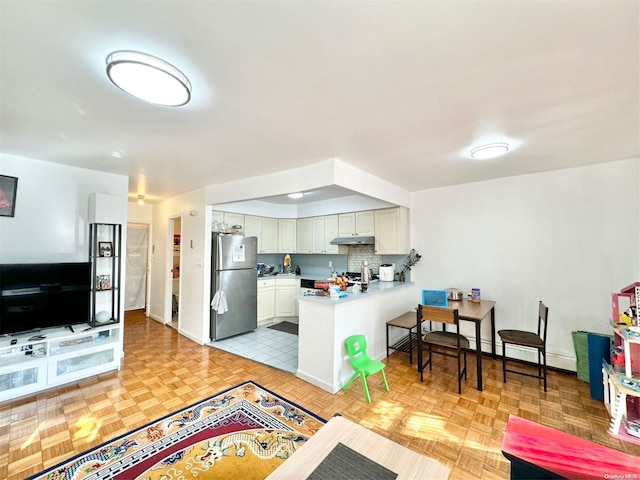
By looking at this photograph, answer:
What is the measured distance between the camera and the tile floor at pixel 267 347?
342cm

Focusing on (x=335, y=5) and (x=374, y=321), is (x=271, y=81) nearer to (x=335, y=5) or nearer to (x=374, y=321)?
(x=335, y=5)

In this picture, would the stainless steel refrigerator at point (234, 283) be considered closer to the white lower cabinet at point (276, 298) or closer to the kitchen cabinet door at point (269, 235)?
the white lower cabinet at point (276, 298)

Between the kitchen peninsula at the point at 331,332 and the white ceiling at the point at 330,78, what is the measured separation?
1614 millimetres

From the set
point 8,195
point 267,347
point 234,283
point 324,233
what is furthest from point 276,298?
point 8,195

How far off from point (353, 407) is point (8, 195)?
4.14 metres

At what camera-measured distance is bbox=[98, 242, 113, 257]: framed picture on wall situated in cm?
337

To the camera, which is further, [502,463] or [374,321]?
[374,321]

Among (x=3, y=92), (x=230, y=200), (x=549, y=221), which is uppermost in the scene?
(x=3, y=92)

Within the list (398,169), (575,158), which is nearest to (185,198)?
(398,169)

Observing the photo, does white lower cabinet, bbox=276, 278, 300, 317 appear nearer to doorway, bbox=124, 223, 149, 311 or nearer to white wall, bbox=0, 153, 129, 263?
white wall, bbox=0, 153, 129, 263

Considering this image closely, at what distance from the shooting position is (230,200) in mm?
3820

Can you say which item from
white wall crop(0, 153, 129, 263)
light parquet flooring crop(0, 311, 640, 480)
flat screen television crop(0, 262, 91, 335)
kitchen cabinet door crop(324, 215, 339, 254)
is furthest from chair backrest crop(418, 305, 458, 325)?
white wall crop(0, 153, 129, 263)

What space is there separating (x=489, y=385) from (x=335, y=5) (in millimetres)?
3610

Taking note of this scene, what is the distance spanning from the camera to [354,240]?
15.2 feet
